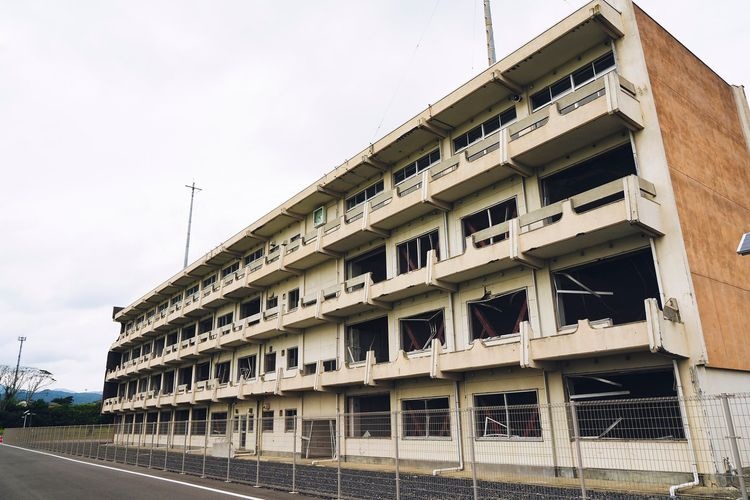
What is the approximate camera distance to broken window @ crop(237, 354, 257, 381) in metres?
32.5

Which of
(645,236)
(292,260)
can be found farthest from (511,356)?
(292,260)

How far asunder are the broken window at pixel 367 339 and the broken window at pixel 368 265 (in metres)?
2.21

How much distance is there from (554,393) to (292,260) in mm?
15948

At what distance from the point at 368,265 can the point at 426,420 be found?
8.84 metres

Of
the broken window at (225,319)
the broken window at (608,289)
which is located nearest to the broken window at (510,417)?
the broken window at (608,289)

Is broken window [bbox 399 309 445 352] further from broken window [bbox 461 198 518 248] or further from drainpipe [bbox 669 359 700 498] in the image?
drainpipe [bbox 669 359 700 498]

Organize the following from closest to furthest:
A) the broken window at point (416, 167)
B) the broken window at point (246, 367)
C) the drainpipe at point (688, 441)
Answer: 1. the drainpipe at point (688, 441)
2. the broken window at point (416, 167)
3. the broken window at point (246, 367)

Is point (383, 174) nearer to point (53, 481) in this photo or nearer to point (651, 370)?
point (651, 370)

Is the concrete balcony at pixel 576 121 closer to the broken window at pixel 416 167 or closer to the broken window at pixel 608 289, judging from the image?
the broken window at pixel 608 289

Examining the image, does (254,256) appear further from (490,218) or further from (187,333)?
(490,218)

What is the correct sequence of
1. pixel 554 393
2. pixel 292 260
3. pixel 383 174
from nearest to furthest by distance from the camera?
pixel 554 393, pixel 383 174, pixel 292 260

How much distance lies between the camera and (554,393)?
15.6m

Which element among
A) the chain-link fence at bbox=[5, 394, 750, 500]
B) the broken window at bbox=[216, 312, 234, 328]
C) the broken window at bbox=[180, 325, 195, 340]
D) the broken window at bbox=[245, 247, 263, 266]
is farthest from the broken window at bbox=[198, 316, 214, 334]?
the chain-link fence at bbox=[5, 394, 750, 500]

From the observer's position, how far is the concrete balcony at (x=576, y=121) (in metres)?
14.5
